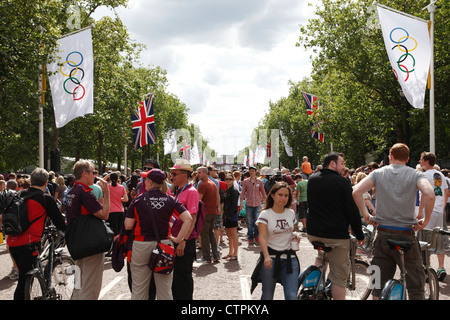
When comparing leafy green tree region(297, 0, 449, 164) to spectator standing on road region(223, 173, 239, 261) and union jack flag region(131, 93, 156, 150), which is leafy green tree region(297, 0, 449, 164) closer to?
union jack flag region(131, 93, 156, 150)

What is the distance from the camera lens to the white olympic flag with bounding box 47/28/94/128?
1494 centimetres

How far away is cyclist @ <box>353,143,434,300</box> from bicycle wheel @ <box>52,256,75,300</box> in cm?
374

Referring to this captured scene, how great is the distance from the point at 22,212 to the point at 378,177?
4219mm

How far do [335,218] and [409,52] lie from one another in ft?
36.0

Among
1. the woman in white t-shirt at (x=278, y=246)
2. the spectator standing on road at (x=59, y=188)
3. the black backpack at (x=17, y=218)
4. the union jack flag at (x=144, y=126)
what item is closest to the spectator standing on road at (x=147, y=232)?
the woman in white t-shirt at (x=278, y=246)

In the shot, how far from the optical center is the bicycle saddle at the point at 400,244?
486cm

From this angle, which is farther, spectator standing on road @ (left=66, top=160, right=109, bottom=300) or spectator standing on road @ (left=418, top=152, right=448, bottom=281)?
spectator standing on road @ (left=418, top=152, right=448, bottom=281)

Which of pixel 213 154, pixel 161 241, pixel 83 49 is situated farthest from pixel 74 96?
pixel 213 154

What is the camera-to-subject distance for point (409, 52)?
1443 centimetres

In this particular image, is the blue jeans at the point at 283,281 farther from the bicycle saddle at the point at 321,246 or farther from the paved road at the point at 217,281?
the paved road at the point at 217,281

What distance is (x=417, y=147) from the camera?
29.5 metres

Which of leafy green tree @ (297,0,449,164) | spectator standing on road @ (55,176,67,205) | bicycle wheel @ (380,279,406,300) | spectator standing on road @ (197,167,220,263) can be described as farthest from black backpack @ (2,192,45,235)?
leafy green tree @ (297,0,449,164)

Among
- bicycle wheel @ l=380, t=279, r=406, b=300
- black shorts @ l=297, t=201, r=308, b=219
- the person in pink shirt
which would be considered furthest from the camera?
black shorts @ l=297, t=201, r=308, b=219
